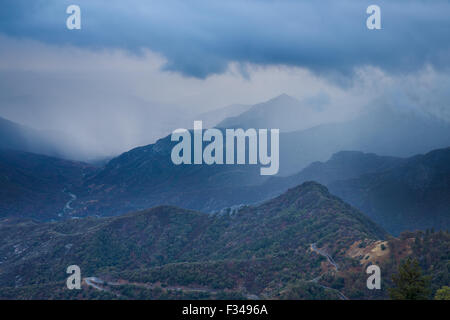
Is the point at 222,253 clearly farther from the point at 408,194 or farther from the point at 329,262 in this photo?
the point at 408,194

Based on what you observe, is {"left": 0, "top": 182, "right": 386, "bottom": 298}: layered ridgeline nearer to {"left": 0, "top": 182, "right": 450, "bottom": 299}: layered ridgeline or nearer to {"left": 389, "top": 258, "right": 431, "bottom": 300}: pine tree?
{"left": 0, "top": 182, "right": 450, "bottom": 299}: layered ridgeline

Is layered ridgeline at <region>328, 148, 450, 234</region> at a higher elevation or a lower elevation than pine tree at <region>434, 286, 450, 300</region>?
higher

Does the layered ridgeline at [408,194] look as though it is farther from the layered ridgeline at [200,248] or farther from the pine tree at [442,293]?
the pine tree at [442,293]

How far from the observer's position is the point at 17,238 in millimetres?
115250

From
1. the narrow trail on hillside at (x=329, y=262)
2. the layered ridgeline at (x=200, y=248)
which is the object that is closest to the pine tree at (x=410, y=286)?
the layered ridgeline at (x=200, y=248)

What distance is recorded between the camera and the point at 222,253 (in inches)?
3253

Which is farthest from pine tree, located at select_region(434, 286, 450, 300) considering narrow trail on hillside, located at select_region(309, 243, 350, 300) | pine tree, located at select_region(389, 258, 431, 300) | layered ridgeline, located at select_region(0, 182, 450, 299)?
narrow trail on hillside, located at select_region(309, 243, 350, 300)

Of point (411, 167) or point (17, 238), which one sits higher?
point (411, 167)

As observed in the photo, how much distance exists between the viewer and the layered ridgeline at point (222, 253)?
51.5 meters

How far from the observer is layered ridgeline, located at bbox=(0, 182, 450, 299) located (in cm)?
5153

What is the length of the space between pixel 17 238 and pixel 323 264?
94676mm

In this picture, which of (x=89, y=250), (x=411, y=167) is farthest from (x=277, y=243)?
(x=411, y=167)

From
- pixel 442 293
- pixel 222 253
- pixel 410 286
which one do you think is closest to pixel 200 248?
pixel 222 253
